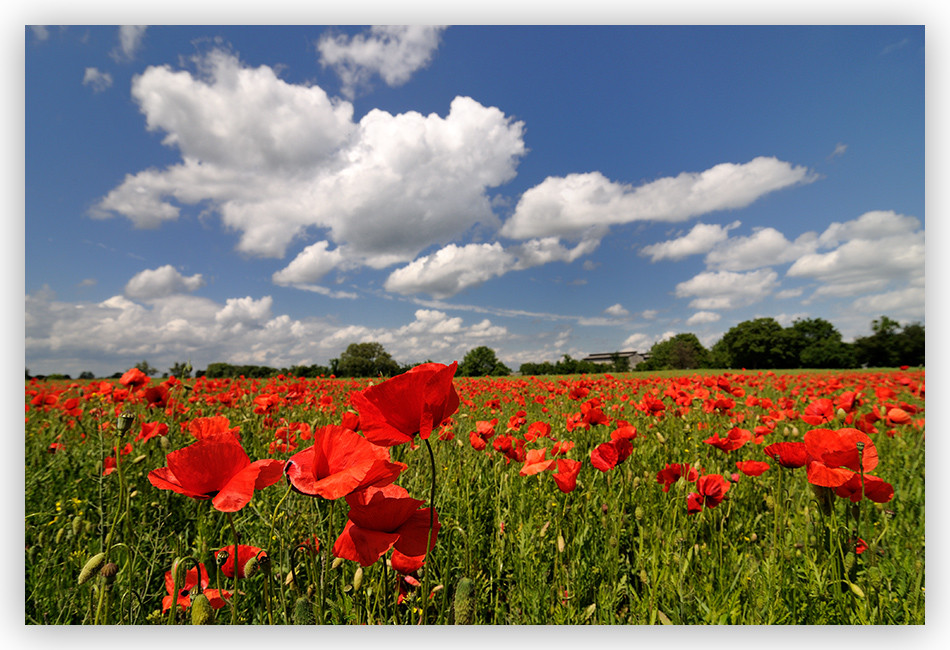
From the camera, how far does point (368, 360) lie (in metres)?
3.37

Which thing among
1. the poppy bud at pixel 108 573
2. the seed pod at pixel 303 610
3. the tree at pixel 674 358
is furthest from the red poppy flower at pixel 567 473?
the tree at pixel 674 358

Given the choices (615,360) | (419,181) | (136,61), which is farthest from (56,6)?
(615,360)

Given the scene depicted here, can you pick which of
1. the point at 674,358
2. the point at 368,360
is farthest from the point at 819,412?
the point at 674,358

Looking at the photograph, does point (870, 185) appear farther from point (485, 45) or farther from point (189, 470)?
point (189, 470)

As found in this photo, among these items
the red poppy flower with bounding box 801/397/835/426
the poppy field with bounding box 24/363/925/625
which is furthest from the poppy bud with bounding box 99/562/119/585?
the red poppy flower with bounding box 801/397/835/426

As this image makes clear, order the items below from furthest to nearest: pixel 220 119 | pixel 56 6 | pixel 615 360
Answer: pixel 615 360 < pixel 220 119 < pixel 56 6

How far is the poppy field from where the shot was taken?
870 millimetres

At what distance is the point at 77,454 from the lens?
3.62 m

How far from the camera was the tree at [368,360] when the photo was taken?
9.41 ft

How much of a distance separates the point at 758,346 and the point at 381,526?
6665 mm

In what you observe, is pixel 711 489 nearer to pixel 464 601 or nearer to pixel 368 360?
pixel 464 601

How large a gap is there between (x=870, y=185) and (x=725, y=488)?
194 cm

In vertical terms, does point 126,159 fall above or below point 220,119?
below

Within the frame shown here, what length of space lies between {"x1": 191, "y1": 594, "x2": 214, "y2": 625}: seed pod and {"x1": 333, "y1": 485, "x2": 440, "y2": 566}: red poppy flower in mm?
362
